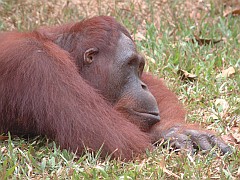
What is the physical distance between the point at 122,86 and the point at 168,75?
1.37 meters

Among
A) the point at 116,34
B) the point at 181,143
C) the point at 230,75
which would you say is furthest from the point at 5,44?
the point at 230,75

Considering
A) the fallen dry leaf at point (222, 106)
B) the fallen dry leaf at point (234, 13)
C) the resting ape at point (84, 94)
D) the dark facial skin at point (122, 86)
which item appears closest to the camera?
the resting ape at point (84, 94)

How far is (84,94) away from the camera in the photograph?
412 cm

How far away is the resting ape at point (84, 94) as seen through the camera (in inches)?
159

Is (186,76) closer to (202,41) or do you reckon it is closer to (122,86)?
(202,41)

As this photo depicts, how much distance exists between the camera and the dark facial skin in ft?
14.4

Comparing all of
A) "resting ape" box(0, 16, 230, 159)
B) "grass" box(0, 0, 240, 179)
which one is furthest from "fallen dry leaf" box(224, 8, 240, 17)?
"resting ape" box(0, 16, 230, 159)

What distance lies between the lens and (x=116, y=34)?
4504 mm

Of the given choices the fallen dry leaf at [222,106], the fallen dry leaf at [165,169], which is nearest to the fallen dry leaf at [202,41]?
the fallen dry leaf at [222,106]

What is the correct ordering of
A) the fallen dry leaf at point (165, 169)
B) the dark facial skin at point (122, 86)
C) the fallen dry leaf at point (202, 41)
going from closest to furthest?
the fallen dry leaf at point (165, 169)
the dark facial skin at point (122, 86)
the fallen dry leaf at point (202, 41)

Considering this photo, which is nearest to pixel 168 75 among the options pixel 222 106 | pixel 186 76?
pixel 186 76

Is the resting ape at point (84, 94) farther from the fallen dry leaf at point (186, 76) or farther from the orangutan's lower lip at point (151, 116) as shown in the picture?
the fallen dry leaf at point (186, 76)

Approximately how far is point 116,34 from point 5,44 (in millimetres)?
738

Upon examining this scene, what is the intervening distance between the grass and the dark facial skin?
0.32m
